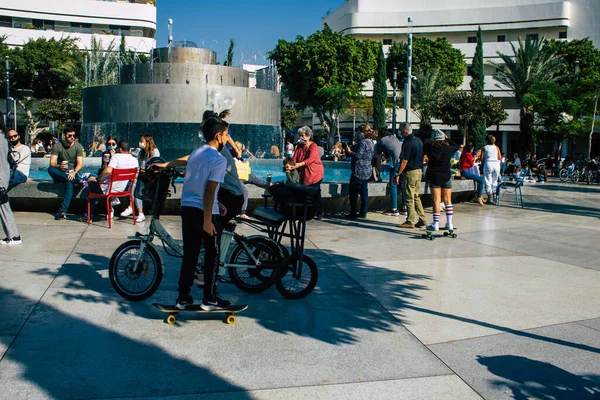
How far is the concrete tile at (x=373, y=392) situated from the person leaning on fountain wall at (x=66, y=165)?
7150 mm

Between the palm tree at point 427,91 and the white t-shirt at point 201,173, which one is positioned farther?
the palm tree at point 427,91

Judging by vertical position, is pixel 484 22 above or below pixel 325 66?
above

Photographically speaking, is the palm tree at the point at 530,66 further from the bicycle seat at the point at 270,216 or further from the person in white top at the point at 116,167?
the bicycle seat at the point at 270,216

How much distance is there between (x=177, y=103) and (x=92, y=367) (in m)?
17.6

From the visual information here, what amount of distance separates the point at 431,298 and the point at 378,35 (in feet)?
209

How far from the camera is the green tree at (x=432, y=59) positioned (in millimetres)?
57656

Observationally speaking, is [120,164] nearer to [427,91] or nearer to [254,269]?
[254,269]

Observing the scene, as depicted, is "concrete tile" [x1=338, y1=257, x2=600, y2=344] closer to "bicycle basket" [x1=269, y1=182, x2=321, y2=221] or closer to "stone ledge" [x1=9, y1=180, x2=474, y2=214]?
"bicycle basket" [x1=269, y1=182, x2=321, y2=221]

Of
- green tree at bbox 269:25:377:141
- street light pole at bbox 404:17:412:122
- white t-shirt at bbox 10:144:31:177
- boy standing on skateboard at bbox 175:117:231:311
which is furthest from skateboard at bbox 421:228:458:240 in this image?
green tree at bbox 269:25:377:141

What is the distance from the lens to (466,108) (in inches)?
1566

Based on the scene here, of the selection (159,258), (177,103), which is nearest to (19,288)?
(159,258)

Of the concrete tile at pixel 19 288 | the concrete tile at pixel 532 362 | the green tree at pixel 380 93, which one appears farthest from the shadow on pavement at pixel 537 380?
the green tree at pixel 380 93

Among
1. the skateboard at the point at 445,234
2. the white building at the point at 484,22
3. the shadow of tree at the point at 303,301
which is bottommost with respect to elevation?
the shadow of tree at the point at 303,301

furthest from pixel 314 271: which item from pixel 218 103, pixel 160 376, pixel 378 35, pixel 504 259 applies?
pixel 378 35
